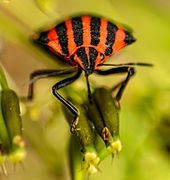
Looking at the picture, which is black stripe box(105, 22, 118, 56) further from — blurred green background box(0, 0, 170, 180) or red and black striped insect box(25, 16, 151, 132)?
blurred green background box(0, 0, 170, 180)

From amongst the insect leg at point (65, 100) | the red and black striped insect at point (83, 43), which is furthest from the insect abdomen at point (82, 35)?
the insect leg at point (65, 100)

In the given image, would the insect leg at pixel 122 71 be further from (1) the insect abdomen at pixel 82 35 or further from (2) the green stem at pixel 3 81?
(2) the green stem at pixel 3 81

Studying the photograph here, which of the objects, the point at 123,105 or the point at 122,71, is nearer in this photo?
the point at 122,71

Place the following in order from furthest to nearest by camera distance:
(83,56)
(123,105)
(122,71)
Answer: (123,105) → (122,71) → (83,56)

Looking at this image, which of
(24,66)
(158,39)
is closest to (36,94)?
(158,39)

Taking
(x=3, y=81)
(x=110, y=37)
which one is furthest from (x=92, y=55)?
(x=3, y=81)

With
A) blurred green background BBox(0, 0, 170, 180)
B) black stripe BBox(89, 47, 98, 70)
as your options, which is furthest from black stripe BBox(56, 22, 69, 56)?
blurred green background BBox(0, 0, 170, 180)

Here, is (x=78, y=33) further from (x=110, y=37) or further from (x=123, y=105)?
(x=123, y=105)
